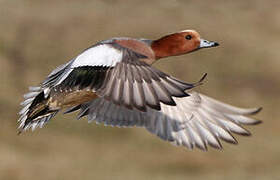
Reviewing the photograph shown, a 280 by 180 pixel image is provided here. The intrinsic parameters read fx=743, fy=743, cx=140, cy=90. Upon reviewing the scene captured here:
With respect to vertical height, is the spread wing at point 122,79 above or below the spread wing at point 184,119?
above

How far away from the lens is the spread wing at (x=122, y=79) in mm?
1815

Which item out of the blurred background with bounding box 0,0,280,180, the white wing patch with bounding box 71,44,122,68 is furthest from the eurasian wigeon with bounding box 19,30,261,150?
the blurred background with bounding box 0,0,280,180

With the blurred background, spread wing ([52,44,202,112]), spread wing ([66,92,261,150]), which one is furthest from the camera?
the blurred background

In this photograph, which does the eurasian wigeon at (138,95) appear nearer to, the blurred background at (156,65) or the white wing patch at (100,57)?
the white wing patch at (100,57)

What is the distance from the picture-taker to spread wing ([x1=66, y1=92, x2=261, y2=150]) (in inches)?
89.0

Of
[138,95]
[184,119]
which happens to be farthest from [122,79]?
[184,119]

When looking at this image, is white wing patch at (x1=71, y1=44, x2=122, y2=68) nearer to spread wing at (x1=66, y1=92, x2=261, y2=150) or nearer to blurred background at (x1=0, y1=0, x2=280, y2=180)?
spread wing at (x1=66, y1=92, x2=261, y2=150)

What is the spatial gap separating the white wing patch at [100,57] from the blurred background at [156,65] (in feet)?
12.5

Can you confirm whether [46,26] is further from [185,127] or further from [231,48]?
[185,127]

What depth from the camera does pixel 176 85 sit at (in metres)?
1.83

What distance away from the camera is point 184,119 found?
7.98ft

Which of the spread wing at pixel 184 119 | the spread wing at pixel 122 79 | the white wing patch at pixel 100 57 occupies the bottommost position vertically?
the spread wing at pixel 184 119

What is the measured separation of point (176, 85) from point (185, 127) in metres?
0.58

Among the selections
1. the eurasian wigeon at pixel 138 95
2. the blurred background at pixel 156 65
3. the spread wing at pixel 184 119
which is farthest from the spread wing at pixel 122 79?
the blurred background at pixel 156 65
